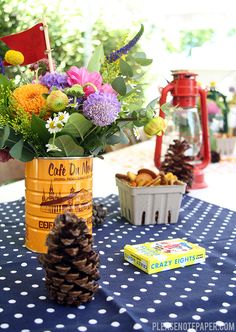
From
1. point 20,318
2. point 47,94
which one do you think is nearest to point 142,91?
point 47,94

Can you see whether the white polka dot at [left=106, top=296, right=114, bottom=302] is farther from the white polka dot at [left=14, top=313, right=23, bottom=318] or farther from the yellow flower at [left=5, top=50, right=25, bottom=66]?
the yellow flower at [left=5, top=50, right=25, bottom=66]

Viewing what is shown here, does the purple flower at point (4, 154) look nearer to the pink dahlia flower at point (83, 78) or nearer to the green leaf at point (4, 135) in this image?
the green leaf at point (4, 135)

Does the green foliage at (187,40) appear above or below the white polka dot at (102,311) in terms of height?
above

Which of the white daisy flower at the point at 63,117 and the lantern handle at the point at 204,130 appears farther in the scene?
the lantern handle at the point at 204,130

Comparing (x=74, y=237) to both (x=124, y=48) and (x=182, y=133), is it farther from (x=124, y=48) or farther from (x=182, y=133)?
(x=182, y=133)

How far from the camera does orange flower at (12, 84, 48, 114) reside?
849 mm

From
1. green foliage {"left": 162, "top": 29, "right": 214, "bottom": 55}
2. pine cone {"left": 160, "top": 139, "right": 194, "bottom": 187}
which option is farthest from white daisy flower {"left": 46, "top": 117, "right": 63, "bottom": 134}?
green foliage {"left": 162, "top": 29, "right": 214, "bottom": 55}

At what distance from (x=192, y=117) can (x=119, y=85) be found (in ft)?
2.57

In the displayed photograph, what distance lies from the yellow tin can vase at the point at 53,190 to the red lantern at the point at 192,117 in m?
0.53

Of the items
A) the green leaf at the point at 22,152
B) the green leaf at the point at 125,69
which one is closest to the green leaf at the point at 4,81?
the green leaf at the point at 22,152

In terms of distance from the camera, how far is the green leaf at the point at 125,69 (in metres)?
0.91

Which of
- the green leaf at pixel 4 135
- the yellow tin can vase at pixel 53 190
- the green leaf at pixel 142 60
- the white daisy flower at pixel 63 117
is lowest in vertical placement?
the yellow tin can vase at pixel 53 190

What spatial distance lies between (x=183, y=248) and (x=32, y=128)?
338 millimetres

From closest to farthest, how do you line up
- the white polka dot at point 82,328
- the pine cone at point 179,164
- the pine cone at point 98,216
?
1. the white polka dot at point 82,328
2. the pine cone at point 98,216
3. the pine cone at point 179,164
